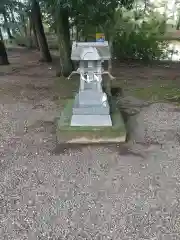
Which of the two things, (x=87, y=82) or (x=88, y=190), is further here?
(x=87, y=82)

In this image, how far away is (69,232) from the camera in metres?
2.52

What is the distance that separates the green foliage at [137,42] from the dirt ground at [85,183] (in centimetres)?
550

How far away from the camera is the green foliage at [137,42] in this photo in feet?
34.2

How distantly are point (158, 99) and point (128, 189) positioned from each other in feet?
11.5

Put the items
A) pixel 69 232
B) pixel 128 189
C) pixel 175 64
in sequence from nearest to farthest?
pixel 69 232
pixel 128 189
pixel 175 64

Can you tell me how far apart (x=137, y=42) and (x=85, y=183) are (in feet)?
27.7

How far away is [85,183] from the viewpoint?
10.6 feet

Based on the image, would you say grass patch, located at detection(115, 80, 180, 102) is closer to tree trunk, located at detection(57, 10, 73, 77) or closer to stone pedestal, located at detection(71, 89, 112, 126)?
tree trunk, located at detection(57, 10, 73, 77)

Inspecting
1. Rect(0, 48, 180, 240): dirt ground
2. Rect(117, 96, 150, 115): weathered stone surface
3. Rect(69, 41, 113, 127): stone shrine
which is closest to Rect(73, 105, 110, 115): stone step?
Rect(69, 41, 113, 127): stone shrine

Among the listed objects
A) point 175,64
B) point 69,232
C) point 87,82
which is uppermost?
point 87,82

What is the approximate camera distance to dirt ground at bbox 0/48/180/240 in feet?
8.43

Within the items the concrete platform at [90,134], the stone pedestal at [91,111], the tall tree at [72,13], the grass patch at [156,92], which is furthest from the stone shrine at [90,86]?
the grass patch at [156,92]

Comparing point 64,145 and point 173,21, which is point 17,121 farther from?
point 173,21

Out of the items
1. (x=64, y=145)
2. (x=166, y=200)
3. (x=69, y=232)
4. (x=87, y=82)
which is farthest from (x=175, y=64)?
(x=69, y=232)
